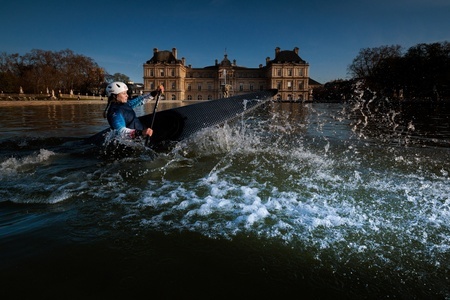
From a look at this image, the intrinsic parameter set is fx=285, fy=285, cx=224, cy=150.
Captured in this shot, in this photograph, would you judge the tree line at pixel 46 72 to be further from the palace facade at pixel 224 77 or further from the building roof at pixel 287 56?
the building roof at pixel 287 56

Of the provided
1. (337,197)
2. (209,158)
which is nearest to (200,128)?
(209,158)

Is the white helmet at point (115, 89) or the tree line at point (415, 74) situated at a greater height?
the tree line at point (415, 74)

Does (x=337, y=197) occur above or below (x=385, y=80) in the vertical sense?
below

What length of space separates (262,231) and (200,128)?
11.9 feet

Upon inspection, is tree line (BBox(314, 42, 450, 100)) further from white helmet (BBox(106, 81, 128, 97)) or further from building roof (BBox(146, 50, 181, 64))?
building roof (BBox(146, 50, 181, 64))

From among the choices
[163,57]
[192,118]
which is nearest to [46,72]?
[163,57]

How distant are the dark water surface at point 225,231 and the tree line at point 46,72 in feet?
176

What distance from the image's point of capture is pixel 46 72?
1978 inches

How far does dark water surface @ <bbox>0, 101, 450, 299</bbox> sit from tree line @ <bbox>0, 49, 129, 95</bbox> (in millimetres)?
53523

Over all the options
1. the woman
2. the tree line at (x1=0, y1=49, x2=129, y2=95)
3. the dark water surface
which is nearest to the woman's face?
the woman

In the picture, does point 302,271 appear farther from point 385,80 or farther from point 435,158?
point 385,80

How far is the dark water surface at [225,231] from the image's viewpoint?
1.60 metres

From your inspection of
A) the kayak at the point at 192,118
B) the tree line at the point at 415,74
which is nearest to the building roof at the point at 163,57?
the tree line at the point at 415,74

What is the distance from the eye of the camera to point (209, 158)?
4910mm
